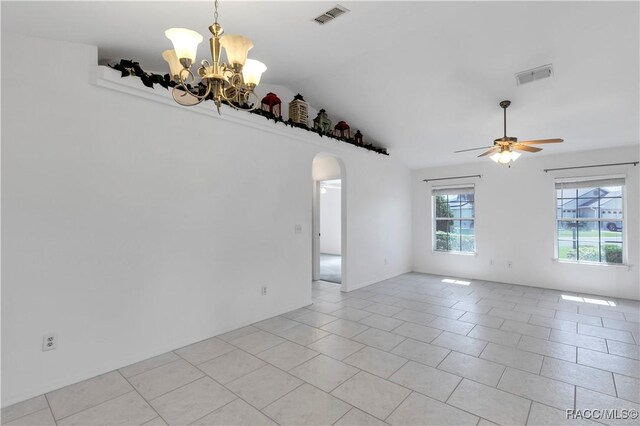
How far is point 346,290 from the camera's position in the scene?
5227 mm

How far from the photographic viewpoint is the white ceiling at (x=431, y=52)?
92.4 inches

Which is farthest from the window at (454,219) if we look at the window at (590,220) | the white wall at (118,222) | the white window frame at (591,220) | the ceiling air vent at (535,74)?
the white wall at (118,222)

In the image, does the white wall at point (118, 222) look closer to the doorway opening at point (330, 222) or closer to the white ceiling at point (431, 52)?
the white ceiling at point (431, 52)

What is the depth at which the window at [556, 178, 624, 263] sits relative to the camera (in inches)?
199

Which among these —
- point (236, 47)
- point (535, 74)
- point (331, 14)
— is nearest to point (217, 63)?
point (236, 47)

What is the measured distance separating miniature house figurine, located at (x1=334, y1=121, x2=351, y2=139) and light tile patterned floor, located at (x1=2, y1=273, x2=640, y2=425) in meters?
2.90

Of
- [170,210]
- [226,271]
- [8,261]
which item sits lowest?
[226,271]

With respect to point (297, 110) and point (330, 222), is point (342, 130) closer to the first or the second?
point (297, 110)

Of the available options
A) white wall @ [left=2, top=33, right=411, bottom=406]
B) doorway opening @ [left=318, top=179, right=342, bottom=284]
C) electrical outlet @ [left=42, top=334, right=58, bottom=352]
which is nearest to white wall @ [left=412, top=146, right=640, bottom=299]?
doorway opening @ [left=318, top=179, right=342, bottom=284]

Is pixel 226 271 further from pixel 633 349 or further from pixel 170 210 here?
pixel 633 349

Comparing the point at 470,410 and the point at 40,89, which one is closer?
the point at 470,410

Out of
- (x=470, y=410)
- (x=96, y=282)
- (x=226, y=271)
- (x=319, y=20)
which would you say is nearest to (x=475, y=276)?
(x=470, y=410)

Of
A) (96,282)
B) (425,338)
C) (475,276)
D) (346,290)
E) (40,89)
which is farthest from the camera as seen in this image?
(475,276)

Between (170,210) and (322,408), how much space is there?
2234 millimetres
